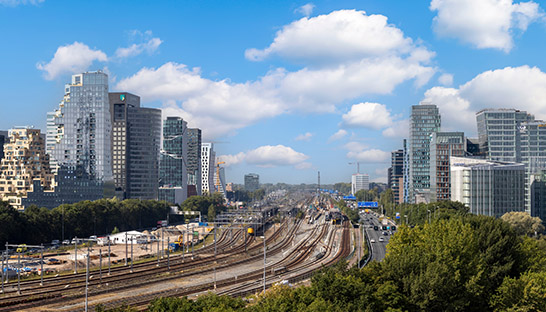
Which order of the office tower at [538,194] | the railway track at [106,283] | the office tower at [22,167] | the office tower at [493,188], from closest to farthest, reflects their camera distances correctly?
the railway track at [106,283], the office tower at [493,188], the office tower at [22,167], the office tower at [538,194]

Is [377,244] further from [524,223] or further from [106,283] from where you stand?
[106,283]

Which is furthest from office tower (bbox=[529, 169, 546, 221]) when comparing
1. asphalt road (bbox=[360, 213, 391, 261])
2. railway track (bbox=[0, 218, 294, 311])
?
railway track (bbox=[0, 218, 294, 311])

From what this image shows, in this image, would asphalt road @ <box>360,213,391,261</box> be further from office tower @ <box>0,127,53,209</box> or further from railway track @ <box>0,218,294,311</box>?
office tower @ <box>0,127,53,209</box>

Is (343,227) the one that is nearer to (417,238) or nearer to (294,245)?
(294,245)

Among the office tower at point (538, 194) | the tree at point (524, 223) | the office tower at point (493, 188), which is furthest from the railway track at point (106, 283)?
the office tower at point (538, 194)

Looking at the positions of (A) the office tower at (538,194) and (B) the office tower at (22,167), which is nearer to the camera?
(B) the office tower at (22,167)

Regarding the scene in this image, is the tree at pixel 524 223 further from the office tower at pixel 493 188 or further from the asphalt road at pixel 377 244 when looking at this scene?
the asphalt road at pixel 377 244

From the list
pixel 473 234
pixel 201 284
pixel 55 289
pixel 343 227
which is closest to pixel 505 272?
pixel 473 234
